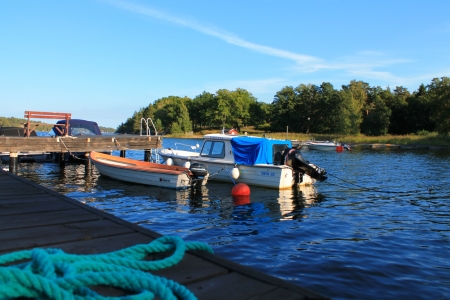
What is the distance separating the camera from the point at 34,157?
2661cm

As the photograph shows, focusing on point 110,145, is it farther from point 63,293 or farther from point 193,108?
point 193,108

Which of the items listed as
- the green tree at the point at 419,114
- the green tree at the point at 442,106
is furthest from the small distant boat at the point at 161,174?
the green tree at the point at 419,114

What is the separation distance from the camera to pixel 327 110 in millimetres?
84312

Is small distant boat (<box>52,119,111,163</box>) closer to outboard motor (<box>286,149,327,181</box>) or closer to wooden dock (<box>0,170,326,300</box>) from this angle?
outboard motor (<box>286,149,327,181</box>)

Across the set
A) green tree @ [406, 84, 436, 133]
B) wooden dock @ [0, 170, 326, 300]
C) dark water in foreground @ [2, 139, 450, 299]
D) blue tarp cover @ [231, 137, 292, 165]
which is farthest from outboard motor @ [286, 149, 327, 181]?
green tree @ [406, 84, 436, 133]

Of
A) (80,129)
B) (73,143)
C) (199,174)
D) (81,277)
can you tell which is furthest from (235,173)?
(80,129)

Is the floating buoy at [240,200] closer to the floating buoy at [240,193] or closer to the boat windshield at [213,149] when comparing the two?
the floating buoy at [240,193]

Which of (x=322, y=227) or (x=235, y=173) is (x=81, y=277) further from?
(x=235, y=173)

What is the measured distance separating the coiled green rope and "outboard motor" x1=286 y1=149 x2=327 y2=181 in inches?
518

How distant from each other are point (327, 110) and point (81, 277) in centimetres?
8598

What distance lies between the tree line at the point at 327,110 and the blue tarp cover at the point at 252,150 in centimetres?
4601

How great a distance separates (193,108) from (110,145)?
312 feet

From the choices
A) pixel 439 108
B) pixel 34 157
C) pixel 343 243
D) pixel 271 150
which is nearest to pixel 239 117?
pixel 439 108

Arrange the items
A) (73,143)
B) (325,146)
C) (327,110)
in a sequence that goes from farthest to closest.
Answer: (327,110)
(325,146)
(73,143)
